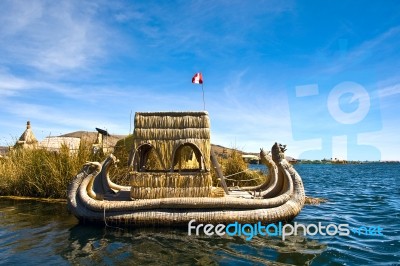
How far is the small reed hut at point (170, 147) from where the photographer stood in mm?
9500

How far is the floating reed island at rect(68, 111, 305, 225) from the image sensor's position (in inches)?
350

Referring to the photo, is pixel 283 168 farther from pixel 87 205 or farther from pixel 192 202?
pixel 87 205

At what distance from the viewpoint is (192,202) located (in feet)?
29.2

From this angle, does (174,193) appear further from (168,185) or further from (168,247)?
(168,247)

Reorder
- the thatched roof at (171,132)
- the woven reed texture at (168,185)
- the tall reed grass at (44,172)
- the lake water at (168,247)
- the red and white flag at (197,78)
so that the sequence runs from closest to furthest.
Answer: the lake water at (168,247), the woven reed texture at (168,185), the thatched roof at (171,132), the red and white flag at (197,78), the tall reed grass at (44,172)

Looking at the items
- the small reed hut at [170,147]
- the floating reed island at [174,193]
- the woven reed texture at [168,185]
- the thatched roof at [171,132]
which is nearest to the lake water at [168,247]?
the floating reed island at [174,193]

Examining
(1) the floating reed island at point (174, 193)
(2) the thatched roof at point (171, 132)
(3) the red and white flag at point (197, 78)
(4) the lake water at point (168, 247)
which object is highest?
(3) the red and white flag at point (197, 78)

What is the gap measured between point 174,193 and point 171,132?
1.72 metres

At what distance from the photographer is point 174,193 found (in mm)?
9445

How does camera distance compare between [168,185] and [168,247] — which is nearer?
[168,247]

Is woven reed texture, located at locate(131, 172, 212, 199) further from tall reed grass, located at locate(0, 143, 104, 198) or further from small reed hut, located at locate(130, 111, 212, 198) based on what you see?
tall reed grass, located at locate(0, 143, 104, 198)

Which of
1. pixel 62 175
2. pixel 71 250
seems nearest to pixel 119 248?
pixel 71 250

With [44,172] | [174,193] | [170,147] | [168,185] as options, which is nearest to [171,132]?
[170,147]

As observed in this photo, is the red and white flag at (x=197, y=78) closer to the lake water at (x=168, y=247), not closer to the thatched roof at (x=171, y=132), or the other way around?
the thatched roof at (x=171, y=132)
